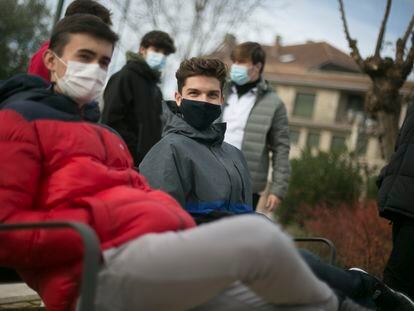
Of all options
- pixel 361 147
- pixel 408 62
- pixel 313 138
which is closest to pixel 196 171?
pixel 408 62

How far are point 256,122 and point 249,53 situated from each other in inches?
22.5

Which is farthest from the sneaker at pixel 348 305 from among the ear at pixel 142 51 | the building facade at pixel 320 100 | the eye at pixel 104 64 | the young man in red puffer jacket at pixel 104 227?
the building facade at pixel 320 100

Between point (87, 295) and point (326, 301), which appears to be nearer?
point (87, 295)

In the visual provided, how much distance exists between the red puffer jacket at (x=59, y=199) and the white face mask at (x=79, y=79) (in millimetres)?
180

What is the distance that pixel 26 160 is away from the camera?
7.67 ft

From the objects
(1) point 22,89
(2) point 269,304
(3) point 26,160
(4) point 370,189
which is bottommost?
(4) point 370,189

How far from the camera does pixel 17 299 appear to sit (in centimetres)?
441

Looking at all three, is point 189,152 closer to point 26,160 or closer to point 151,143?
point 26,160

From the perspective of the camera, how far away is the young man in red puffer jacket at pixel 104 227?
2.05 meters

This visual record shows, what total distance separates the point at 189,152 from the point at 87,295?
140cm

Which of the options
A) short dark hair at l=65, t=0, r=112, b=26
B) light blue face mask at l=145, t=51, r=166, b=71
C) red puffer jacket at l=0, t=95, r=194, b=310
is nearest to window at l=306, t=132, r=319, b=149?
light blue face mask at l=145, t=51, r=166, b=71

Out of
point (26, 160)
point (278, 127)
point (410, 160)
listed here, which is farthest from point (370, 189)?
point (26, 160)

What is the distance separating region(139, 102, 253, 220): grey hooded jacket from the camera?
3.10 meters

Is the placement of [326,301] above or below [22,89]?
below
